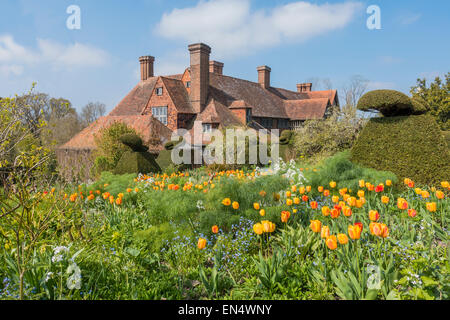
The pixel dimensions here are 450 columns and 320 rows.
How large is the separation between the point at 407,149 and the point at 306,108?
101ft

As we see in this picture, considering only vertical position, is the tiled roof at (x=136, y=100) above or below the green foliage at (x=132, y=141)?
above

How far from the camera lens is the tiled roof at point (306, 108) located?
37.6 meters

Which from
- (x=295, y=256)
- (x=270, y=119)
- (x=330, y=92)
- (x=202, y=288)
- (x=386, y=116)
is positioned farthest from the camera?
(x=330, y=92)

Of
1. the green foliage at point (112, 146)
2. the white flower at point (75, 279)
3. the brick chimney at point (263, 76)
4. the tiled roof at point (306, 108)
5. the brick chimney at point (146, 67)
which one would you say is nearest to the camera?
the white flower at point (75, 279)

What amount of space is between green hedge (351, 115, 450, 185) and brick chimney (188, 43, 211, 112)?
21.0 metres

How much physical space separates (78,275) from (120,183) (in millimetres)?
5152

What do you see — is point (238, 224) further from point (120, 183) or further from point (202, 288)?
point (120, 183)

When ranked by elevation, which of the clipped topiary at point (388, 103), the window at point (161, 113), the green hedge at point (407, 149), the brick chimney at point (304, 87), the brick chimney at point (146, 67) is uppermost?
the brick chimney at point (304, 87)

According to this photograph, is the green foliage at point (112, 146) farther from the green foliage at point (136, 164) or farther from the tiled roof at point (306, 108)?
the tiled roof at point (306, 108)

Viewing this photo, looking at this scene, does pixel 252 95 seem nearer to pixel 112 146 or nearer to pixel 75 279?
pixel 112 146

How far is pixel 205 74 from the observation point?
29.3 meters

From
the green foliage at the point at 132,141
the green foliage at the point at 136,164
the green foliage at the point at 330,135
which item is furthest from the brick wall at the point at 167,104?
the green foliage at the point at 136,164

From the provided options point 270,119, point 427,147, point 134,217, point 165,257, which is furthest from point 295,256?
point 270,119
